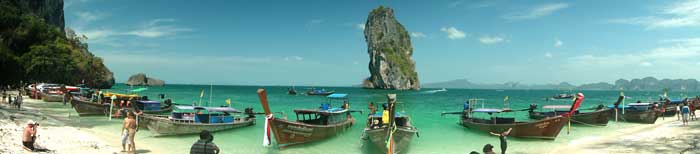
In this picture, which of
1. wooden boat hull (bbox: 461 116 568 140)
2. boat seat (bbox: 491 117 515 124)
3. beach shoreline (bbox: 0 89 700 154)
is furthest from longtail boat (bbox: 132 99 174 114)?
wooden boat hull (bbox: 461 116 568 140)

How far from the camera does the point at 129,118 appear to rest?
13.9 m

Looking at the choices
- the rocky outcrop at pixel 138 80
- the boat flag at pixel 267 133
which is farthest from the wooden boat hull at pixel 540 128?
the rocky outcrop at pixel 138 80

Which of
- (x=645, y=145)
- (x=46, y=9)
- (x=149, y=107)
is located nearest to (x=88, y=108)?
(x=149, y=107)

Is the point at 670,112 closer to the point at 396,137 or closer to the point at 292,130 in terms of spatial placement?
the point at 396,137

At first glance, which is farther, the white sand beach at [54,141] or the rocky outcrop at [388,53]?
the rocky outcrop at [388,53]

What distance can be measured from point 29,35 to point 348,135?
38.3 m

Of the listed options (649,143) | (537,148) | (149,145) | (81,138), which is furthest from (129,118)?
(649,143)

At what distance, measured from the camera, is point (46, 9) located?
235 feet

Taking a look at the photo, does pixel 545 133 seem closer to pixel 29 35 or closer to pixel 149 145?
pixel 149 145

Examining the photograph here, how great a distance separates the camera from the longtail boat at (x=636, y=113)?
30.7 metres

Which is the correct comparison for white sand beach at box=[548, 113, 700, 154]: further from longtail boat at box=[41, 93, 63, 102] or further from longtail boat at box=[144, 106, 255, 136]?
longtail boat at box=[41, 93, 63, 102]

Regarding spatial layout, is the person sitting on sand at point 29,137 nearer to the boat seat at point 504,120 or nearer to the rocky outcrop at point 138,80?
the boat seat at point 504,120

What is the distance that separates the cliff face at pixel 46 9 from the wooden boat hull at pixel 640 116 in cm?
6920

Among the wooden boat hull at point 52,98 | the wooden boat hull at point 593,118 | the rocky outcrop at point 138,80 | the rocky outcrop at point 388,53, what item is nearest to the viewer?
the wooden boat hull at point 593,118
